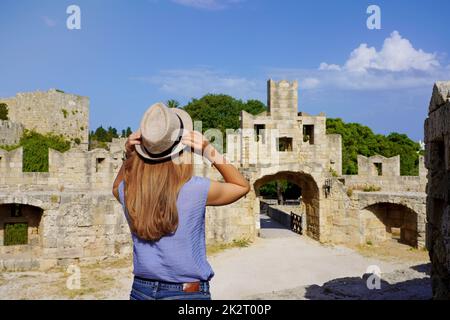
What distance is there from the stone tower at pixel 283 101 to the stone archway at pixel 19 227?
1202 centimetres

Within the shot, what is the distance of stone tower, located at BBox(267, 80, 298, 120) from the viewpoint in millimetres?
22719

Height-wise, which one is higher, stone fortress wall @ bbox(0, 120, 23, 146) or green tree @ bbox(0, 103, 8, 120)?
green tree @ bbox(0, 103, 8, 120)

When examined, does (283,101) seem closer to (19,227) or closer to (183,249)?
(19,227)

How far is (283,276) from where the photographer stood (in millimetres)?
13508

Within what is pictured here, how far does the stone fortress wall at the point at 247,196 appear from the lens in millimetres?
14156

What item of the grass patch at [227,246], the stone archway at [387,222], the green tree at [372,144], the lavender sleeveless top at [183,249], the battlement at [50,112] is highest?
the battlement at [50,112]

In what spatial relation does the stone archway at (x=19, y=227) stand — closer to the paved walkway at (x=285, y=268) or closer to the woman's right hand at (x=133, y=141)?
the paved walkway at (x=285, y=268)

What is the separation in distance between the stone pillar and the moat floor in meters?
2.52

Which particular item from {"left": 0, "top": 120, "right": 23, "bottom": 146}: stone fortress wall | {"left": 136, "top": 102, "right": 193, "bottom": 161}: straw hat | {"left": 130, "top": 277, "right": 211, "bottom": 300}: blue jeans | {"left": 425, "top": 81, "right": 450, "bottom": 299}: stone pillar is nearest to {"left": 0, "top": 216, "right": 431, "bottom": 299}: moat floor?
{"left": 425, "top": 81, "right": 450, "bottom": 299}: stone pillar

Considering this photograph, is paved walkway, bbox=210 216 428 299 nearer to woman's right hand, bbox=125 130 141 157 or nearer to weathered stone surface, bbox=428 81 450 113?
weathered stone surface, bbox=428 81 450 113

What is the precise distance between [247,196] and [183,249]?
15657 millimetres

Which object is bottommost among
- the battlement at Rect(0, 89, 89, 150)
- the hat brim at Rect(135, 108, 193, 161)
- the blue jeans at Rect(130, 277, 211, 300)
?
the blue jeans at Rect(130, 277, 211, 300)

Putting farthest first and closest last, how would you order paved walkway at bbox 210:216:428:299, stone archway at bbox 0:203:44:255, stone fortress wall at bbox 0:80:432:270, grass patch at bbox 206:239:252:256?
1. grass patch at bbox 206:239:252:256
2. stone archway at bbox 0:203:44:255
3. stone fortress wall at bbox 0:80:432:270
4. paved walkway at bbox 210:216:428:299

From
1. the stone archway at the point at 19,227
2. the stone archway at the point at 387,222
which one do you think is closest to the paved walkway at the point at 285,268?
the stone archway at the point at 387,222
